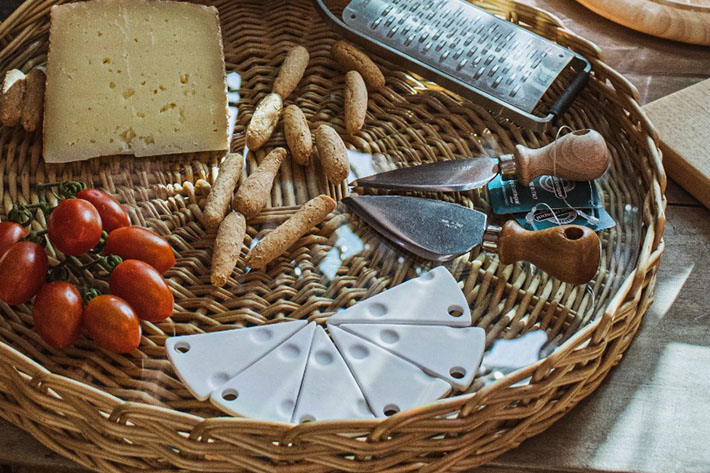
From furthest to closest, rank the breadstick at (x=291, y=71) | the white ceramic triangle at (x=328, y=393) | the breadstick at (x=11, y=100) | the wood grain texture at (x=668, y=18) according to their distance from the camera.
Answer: the wood grain texture at (x=668, y=18), the breadstick at (x=291, y=71), the breadstick at (x=11, y=100), the white ceramic triangle at (x=328, y=393)

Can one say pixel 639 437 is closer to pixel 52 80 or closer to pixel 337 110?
pixel 337 110

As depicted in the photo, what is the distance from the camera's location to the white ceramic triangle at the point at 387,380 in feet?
2.73

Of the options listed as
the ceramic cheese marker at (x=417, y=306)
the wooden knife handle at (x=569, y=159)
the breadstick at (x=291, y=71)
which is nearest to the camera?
the ceramic cheese marker at (x=417, y=306)

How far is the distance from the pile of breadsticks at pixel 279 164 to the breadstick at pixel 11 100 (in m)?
0.32

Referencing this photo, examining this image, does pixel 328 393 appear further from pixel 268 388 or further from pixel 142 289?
pixel 142 289

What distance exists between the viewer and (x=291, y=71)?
128 centimetres

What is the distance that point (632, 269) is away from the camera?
100 centimetres

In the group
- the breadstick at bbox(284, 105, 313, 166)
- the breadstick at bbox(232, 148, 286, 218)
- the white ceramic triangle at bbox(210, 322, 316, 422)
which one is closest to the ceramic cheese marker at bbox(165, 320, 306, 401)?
the white ceramic triangle at bbox(210, 322, 316, 422)

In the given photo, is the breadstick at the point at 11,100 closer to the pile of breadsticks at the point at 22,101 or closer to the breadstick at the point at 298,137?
the pile of breadsticks at the point at 22,101

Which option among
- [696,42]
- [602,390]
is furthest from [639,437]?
[696,42]

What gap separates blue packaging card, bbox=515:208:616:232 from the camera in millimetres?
1052

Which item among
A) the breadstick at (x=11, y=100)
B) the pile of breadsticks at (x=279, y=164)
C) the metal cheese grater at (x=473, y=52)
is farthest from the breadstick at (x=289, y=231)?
the breadstick at (x=11, y=100)

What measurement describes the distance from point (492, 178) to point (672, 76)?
1.72 feet

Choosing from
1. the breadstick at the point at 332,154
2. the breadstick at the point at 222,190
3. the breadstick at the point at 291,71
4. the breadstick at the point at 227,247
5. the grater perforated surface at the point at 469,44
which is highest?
the grater perforated surface at the point at 469,44
